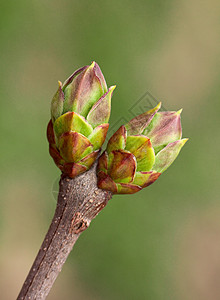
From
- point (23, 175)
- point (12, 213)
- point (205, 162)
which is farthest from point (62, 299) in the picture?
point (205, 162)

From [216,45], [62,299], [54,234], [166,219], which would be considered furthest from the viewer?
[216,45]

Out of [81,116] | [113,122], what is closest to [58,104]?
[81,116]

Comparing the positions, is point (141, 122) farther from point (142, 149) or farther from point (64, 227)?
point (64, 227)

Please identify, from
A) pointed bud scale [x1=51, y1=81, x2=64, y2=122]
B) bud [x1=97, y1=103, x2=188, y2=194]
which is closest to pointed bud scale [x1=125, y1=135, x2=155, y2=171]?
bud [x1=97, y1=103, x2=188, y2=194]

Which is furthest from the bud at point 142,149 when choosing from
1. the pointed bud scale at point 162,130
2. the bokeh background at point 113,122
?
the bokeh background at point 113,122

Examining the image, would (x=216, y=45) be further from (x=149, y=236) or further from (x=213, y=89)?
(x=149, y=236)

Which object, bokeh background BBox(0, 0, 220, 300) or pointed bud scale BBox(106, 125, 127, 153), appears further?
bokeh background BBox(0, 0, 220, 300)

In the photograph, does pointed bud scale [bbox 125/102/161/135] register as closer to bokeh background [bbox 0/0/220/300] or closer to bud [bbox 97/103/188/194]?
bud [bbox 97/103/188/194]
